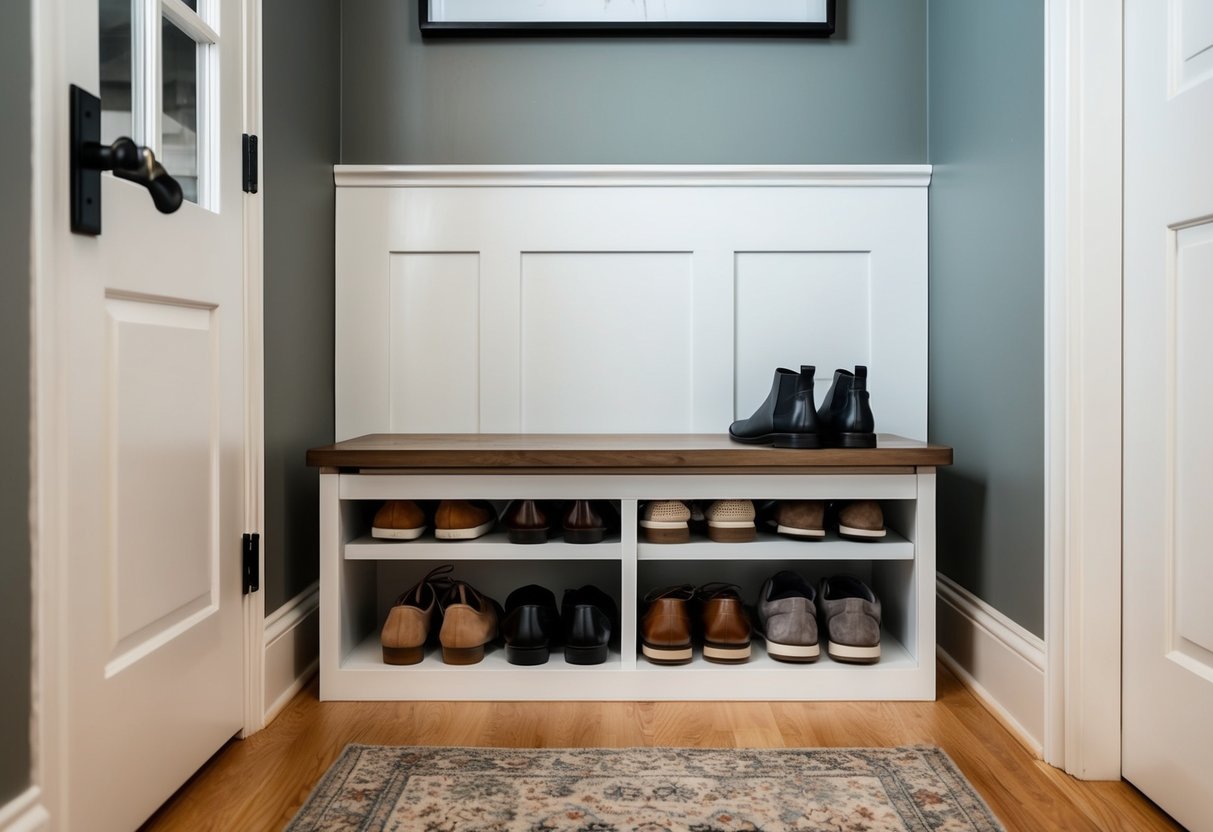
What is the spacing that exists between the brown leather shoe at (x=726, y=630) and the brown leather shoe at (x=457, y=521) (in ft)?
1.58

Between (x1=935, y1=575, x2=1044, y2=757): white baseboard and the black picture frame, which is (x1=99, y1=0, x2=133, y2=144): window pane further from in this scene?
(x1=935, y1=575, x2=1044, y2=757): white baseboard

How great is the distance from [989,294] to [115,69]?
1.47 meters

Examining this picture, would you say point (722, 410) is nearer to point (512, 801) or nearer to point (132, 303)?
point (512, 801)

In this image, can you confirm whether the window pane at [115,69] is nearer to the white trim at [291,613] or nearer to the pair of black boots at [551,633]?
the white trim at [291,613]

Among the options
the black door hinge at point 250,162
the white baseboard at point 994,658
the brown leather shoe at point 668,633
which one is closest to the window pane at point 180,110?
the black door hinge at point 250,162

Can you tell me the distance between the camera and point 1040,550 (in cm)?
129

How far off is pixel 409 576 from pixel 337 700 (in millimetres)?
391

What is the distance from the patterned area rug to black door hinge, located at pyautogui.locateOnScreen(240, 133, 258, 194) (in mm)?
968

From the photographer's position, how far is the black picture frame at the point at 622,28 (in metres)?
1.80

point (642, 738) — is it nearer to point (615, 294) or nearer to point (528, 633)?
point (528, 633)

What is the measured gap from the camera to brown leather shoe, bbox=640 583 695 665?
58.3 inches

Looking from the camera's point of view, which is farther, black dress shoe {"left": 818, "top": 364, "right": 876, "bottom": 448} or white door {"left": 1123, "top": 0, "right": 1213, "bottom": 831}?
black dress shoe {"left": 818, "top": 364, "right": 876, "bottom": 448}

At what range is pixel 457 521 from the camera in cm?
152

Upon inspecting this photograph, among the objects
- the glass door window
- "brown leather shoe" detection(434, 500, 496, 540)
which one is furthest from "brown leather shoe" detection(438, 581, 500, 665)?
the glass door window
